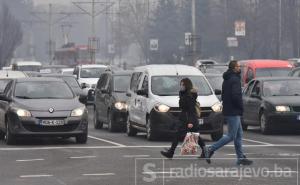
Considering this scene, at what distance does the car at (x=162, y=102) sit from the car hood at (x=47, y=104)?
5.66ft

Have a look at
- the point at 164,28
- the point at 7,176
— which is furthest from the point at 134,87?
the point at 164,28

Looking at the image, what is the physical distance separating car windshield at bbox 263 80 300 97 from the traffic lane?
5.91 metres

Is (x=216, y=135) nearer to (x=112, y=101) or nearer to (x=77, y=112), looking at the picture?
(x=77, y=112)

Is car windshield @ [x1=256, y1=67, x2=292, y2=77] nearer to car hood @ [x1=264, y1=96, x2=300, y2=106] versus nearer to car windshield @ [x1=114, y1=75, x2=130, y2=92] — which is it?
car windshield @ [x1=114, y1=75, x2=130, y2=92]

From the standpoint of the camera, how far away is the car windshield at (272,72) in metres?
35.3

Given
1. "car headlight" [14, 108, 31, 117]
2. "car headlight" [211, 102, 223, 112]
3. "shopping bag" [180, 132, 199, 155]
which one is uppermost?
"car headlight" [14, 108, 31, 117]

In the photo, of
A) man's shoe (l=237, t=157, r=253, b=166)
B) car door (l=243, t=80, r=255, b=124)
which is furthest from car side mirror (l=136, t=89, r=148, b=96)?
man's shoe (l=237, t=157, r=253, b=166)

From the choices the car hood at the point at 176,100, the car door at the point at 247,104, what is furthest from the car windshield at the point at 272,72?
the car hood at the point at 176,100

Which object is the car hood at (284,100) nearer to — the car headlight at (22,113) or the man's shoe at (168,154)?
the car headlight at (22,113)

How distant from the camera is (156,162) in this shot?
17.2 m

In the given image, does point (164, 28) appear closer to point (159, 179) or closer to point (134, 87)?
point (134, 87)

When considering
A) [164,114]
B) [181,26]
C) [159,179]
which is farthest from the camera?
[181,26]

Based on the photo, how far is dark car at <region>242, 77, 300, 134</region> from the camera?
976 inches

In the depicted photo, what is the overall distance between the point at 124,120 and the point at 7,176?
36.9 feet
